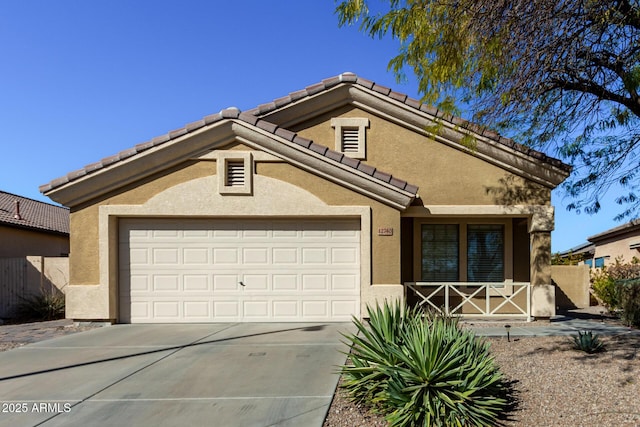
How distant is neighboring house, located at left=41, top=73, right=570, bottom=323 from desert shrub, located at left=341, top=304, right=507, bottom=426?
467cm

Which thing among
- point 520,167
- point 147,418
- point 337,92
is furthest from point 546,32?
point 147,418

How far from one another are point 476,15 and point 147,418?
785 centimetres

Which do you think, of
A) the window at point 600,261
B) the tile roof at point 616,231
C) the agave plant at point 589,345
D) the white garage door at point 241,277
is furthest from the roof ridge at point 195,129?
the window at point 600,261

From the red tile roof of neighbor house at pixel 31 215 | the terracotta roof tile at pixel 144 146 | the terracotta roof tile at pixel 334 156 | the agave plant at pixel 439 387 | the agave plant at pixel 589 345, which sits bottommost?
the agave plant at pixel 589 345

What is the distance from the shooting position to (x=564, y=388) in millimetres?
5531

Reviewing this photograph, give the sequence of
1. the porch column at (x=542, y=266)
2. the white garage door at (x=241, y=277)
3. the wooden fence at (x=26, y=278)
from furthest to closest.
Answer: the wooden fence at (x=26, y=278) < the porch column at (x=542, y=266) < the white garage door at (x=241, y=277)

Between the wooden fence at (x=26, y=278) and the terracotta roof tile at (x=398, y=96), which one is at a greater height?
the terracotta roof tile at (x=398, y=96)

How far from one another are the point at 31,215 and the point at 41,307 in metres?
9.58

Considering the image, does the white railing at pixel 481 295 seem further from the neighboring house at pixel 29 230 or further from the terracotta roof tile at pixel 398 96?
the neighboring house at pixel 29 230

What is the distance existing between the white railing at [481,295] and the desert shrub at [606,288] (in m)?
2.83

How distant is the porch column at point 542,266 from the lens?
1057 cm

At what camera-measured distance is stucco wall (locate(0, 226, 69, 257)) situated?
15617 millimetres

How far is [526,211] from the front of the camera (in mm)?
10766

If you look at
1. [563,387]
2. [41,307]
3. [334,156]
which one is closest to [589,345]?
[563,387]
